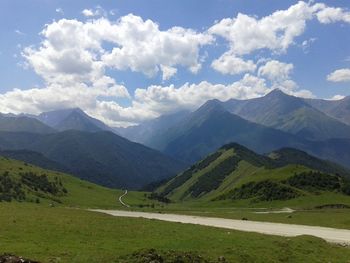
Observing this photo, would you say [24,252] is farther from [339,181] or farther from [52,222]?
[339,181]

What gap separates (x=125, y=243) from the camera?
39.2m

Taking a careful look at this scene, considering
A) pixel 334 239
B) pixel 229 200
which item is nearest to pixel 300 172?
pixel 229 200

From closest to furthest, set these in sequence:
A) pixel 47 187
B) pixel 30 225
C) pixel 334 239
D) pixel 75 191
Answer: pixel 30 225, pixel 334 239, pixel 47 187, pixel 75 191

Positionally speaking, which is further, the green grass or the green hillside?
the green hillside

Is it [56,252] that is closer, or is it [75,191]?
[56,252]

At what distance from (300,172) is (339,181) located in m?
18.9

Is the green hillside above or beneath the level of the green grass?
above

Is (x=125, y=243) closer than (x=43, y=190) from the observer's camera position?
Yes

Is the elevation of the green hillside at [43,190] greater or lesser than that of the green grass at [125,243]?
greater

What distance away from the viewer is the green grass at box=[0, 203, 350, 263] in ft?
110

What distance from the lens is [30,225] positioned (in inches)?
1859

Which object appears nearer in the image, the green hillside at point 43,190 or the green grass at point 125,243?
the green grass at point 125,243

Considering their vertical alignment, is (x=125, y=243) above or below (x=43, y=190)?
below

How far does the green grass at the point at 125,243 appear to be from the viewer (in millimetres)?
33656
